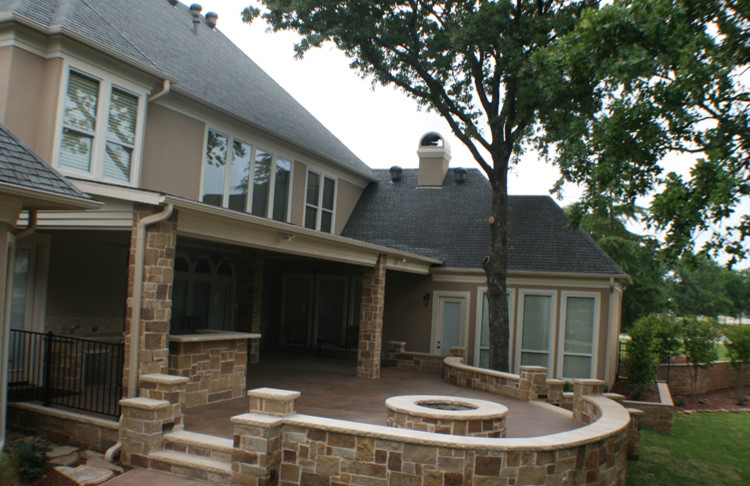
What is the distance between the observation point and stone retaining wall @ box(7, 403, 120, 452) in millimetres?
7617

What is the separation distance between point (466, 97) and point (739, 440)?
33.8ft

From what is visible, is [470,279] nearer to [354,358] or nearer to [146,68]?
[354,358]

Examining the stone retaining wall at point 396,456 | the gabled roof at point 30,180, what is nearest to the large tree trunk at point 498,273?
the stone retaining wall at point 396,456

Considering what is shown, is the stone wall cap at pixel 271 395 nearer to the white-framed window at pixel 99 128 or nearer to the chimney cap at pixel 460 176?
the white-framed window at pixel 99 128

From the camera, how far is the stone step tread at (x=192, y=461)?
6797mm

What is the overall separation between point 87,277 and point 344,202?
928 centimetres

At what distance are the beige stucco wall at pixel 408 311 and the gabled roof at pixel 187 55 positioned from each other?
399 cm

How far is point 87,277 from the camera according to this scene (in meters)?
10.9

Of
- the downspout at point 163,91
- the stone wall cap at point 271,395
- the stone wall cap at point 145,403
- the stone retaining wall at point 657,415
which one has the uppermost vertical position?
the downspout at point 163,91

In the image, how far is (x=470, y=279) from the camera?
16719 mm

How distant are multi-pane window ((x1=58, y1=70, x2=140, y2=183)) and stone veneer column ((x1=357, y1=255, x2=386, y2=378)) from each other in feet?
18.5

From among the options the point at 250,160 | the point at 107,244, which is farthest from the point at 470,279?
the point at 107,244

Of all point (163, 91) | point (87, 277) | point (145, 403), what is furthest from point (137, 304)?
point (163, 91)

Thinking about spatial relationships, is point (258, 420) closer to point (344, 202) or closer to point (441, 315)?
point (441, 315)
